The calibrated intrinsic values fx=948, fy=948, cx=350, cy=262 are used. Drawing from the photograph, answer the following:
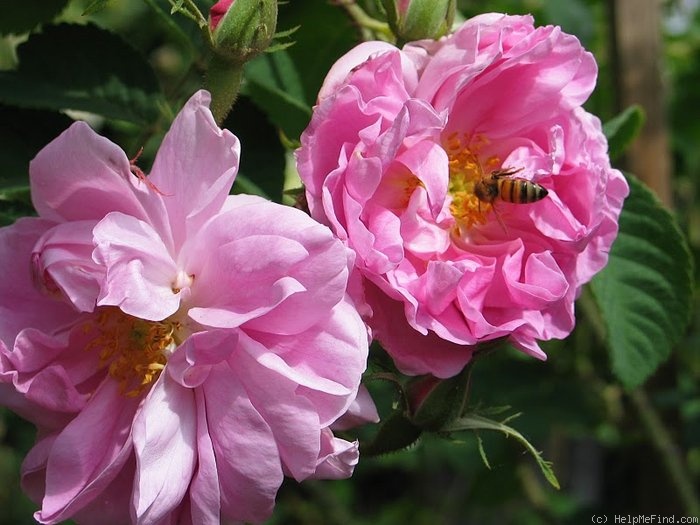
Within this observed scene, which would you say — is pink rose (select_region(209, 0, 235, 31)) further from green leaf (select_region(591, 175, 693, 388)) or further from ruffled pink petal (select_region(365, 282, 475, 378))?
green leaf (select_region(591, 175, 693, 388))

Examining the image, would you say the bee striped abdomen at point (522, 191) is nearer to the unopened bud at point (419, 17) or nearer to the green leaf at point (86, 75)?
the unopened bud at point (419, 17)

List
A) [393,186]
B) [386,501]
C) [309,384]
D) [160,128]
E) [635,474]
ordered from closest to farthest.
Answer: [309,384]
[393,186]
[160,128]
[635,474]
[386,501]

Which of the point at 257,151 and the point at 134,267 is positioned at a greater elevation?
the point at 134,267

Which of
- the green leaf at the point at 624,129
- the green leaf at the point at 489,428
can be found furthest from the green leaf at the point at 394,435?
the green leaf at the point at 624,129

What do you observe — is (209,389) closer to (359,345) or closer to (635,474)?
(359,345)

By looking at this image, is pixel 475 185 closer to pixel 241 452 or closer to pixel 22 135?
pixel 241 452

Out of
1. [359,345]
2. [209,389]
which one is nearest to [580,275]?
[359,345]

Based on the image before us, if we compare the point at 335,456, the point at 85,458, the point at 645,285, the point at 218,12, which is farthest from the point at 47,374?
the point at 645,285
